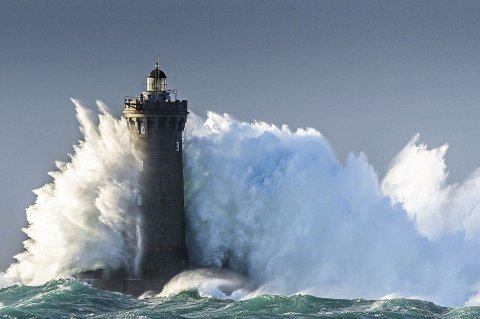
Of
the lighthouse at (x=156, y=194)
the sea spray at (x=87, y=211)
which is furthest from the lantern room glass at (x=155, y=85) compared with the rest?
the sea spray at (x=87, y=211)

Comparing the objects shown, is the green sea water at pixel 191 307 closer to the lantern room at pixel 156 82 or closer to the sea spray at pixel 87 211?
the sea spray at pixel 87 211

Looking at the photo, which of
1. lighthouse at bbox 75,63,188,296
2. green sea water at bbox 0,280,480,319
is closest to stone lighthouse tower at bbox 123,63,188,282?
lighthouse at bbox 75,63,188,296

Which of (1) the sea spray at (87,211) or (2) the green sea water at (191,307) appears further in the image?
(1) the sea spray at (87,211)

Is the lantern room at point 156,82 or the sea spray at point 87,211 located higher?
the lantern room at point 156,82

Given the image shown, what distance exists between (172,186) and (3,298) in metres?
9.83

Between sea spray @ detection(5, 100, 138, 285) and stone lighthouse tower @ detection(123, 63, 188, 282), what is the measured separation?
0.88 metres

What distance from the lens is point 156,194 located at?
95875mm

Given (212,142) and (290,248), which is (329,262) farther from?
(212,142)

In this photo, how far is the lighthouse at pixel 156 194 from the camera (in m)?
95.3

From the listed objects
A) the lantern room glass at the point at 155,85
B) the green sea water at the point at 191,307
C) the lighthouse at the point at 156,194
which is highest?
the lantern room glass at the point at 155,85

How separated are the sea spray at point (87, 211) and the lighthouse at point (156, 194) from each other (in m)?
0.70

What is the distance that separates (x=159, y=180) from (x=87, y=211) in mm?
4972

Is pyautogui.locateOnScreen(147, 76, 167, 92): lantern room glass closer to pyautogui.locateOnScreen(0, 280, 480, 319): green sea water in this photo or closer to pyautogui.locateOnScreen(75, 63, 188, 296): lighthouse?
pyautogui.locateOnScreen(75, 63, 188, 296): lighthouse

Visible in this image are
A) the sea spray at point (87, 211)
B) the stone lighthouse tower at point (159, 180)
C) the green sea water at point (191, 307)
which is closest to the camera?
the green sea water at point (191, 307)
